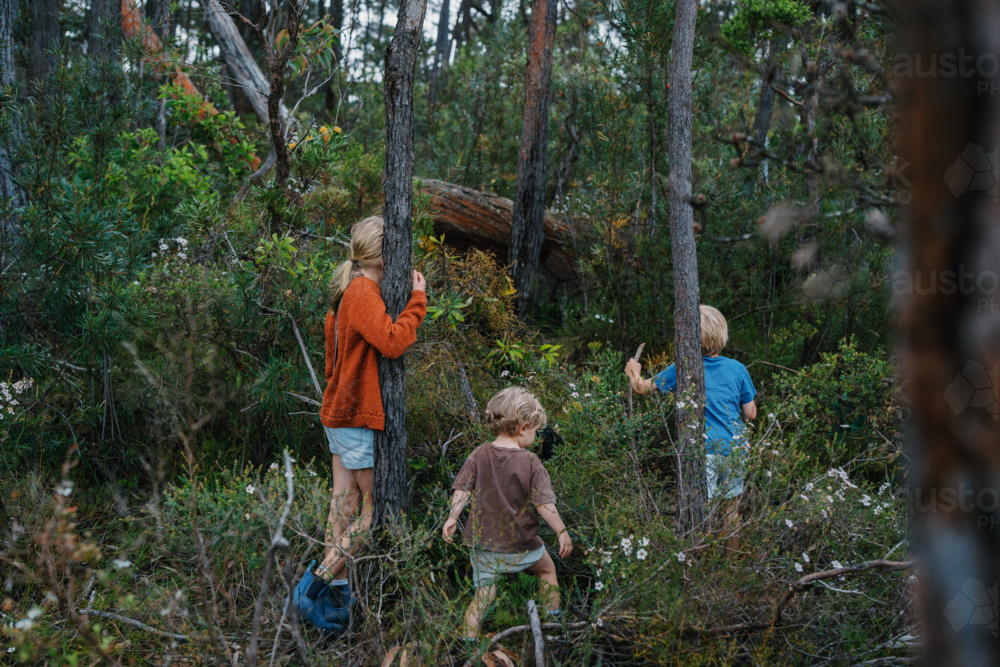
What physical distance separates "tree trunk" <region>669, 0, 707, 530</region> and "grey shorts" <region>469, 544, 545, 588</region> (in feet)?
2.82

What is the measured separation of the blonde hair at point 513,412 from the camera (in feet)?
10.8

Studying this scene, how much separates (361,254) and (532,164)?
443 centimetres

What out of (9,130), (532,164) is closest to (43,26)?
(9,130)

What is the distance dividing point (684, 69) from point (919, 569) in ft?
11.6

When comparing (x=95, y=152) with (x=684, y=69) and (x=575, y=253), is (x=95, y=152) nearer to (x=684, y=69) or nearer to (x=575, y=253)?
(x=684, y=69)

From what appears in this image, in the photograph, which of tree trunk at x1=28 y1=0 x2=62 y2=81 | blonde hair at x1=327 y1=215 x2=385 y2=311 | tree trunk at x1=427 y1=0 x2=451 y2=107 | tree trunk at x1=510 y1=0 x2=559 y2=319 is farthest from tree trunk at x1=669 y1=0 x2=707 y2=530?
tree trunk at x1=427 y1=0 x2=451 y2=107

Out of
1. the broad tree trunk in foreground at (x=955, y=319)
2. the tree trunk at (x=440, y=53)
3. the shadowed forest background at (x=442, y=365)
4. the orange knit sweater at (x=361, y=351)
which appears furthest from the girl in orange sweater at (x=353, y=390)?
the tree trunk at (x=440, y=53)

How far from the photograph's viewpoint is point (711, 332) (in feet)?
13.8

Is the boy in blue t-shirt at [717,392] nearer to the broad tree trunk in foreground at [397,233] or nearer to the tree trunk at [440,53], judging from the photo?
the broad tree trunk in foreground at [397,233]

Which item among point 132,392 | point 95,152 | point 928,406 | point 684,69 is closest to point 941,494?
point 928,406

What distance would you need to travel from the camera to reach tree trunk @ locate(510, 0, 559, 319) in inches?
293

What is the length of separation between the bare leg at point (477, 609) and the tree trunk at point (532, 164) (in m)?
4.70

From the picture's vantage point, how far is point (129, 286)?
4559mm

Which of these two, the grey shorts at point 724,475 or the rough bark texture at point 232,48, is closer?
the grey shorts at point 724,475
